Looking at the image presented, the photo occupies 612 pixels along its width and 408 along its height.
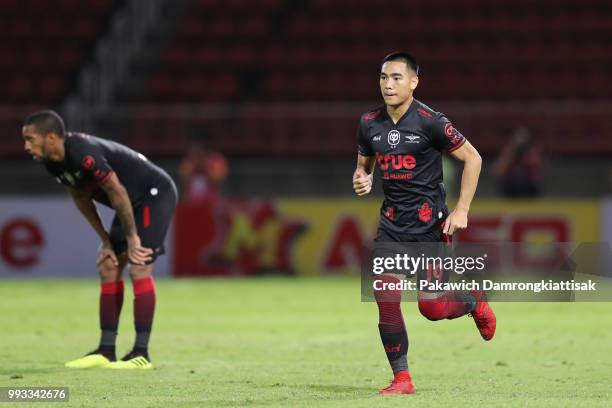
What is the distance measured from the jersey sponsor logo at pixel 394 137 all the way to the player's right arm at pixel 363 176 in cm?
27

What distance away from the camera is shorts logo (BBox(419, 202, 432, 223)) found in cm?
793

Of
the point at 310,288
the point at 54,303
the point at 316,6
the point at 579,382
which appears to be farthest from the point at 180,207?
the point at 579,382

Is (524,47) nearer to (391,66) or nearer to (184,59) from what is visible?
(184,59)

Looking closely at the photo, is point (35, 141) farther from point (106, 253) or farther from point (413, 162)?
point (413, 162)

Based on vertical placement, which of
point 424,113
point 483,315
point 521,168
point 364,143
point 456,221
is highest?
point 424,113

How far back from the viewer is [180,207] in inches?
761

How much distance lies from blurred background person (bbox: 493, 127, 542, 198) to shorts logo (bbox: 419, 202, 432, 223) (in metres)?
11.7

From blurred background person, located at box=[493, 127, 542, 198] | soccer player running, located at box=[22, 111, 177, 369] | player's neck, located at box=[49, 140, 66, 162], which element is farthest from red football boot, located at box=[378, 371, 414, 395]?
blurred background person, located at box=[493, 127, 542, 198]

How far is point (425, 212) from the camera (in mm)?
7938

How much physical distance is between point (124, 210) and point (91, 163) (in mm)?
414

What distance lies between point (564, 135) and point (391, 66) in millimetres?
13374

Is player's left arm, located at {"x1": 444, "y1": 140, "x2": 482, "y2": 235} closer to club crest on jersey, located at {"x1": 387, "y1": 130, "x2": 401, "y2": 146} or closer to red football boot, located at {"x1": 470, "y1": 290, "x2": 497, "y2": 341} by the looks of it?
club crest on jersey, located at {"x1": 387, "y1": 130, "x2": 401, "y2": 146}

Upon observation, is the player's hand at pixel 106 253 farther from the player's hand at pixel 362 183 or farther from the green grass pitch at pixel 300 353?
the player's hand at pixel 362 183

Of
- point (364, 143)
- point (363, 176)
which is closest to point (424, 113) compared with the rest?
point (364, 143)
